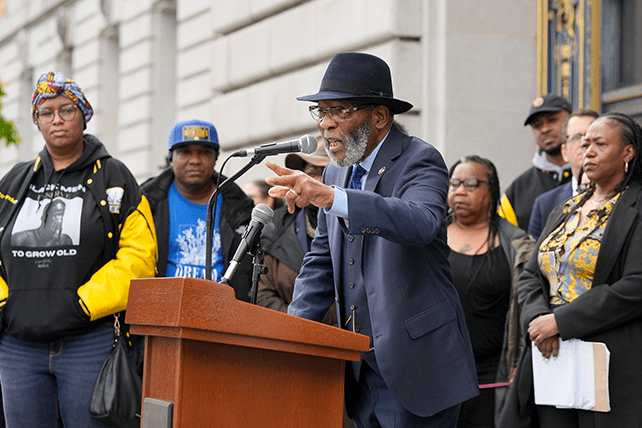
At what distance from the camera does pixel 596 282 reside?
4496 mm

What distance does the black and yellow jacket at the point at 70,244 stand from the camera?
4.41 m

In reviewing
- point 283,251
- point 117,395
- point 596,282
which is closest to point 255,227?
point 117,395

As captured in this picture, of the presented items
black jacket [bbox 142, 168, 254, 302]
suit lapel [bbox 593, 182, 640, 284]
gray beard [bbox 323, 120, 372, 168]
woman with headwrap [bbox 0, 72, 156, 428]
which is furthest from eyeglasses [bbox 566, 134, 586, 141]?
woman with headwrap [bbox 0, 72, 156, 428]

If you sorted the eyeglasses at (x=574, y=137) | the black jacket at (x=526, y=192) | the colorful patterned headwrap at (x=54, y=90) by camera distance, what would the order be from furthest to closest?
the black jacket at (x=526, y=192) → the eyeglasses at (x=574, y=137) → the colorful patterned headwrap at (x=54, y=90)

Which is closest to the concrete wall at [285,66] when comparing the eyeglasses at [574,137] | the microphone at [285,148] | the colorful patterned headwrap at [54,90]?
the eyeglasses at [574,137]

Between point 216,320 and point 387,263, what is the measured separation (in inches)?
33.5

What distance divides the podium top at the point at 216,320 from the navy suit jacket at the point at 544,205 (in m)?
3.35

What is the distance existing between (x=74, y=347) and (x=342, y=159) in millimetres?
1881

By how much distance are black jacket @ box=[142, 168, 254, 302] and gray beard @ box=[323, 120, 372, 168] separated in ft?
5.80

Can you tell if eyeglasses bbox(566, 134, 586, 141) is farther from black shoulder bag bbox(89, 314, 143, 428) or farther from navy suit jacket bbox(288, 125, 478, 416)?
black shoulder bag bbox(89, 314, 143, 428)

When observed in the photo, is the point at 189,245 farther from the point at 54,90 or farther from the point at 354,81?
the point at 354,81

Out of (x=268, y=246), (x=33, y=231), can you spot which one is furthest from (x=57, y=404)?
(x=268, y=246)

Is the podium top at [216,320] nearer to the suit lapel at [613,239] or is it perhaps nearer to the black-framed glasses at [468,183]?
the suit lapel at [613,239]

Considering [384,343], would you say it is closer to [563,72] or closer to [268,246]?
[268,246]
